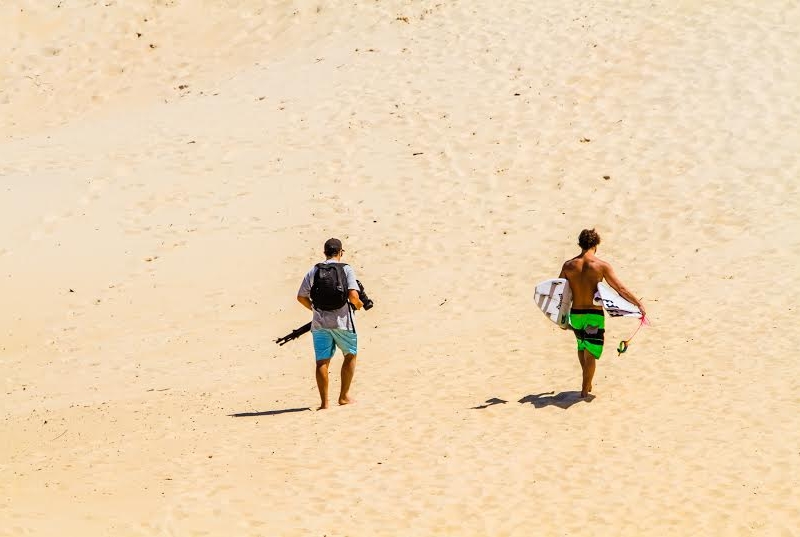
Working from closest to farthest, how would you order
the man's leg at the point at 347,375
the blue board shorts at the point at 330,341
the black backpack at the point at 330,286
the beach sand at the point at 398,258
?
the beach sand at the point at 398,258 → the black backpack at the point at 330,286 → the blue board shorts at the point at 330,341 → the man's leg at the point at 347,375

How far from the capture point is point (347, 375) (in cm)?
1105

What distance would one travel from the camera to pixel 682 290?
15.1 meters

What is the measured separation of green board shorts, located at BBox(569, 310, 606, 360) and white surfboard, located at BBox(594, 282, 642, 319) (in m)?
0.12

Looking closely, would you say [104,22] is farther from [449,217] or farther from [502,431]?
[502,431]

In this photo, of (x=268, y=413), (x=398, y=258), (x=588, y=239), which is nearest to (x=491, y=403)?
(x=588, y=239)

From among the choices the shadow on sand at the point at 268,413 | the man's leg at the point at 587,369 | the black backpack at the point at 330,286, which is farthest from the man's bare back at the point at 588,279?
the shadow on sand at the point at 268,413

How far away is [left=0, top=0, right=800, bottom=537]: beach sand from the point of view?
9.10 meters

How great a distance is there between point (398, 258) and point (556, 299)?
6328 mm

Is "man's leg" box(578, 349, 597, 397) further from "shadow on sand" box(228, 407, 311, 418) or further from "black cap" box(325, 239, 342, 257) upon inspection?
"shadow on sand" box(228, 407, 311, 418)

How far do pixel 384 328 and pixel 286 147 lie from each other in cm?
672

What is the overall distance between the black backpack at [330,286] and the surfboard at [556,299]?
175 centimetres

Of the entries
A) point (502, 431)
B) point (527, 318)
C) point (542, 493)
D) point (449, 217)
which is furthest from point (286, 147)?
point (542, 493)

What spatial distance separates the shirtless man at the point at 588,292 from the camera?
416 inches

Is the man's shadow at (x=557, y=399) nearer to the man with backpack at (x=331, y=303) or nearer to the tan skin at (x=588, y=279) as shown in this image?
the tan skin at (x=588, y=279)
